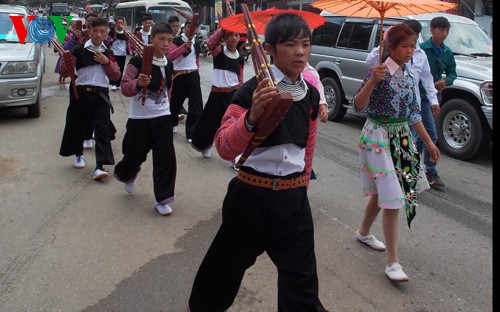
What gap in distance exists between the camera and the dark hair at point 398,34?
3.09 m

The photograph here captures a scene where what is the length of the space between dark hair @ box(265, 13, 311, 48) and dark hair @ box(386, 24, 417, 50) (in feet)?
3.84

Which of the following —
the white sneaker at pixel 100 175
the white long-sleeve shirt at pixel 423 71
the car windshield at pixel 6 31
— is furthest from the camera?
the car windshield at pixel 6 31

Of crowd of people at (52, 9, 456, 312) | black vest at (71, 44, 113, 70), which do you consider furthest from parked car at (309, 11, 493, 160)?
black vest at (71, 44, 113, 70)

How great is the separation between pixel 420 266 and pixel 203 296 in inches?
72.5

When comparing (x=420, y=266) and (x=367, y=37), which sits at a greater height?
(x=367, y=37)

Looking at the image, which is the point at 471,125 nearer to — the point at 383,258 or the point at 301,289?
the point at 383,258

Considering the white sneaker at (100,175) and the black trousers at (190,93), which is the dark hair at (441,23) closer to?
the black trousers at (190,93)

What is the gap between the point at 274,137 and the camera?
218cm

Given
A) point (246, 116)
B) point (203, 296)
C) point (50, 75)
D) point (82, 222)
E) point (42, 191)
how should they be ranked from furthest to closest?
point (50, 75) → point (42, 191) → point (82, 222) → point (203, 296) → point (246, 116)

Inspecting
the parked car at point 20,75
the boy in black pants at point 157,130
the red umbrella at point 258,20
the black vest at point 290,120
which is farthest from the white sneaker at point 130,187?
the parked car at point 20,75

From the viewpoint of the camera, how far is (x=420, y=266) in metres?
3.54

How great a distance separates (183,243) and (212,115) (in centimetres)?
237

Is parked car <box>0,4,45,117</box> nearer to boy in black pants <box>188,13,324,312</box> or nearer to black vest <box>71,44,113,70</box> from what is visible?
black vest <box>71,44,113,70</box>
